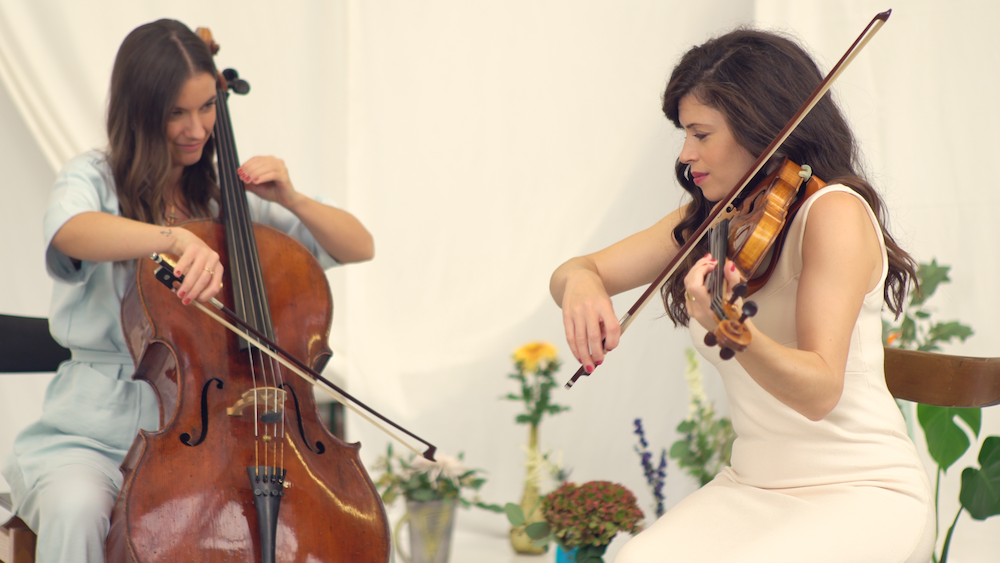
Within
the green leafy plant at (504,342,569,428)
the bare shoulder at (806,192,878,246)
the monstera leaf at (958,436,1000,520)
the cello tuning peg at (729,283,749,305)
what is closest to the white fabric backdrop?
the green leafy plant at (504,342,569,428)

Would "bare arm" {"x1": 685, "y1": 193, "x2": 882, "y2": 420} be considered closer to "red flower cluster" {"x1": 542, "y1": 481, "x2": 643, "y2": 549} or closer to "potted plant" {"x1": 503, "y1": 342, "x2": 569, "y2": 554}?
"red flower cluster" {"x1": 542, "y1": 481, "x2": 643, "y2": 549}

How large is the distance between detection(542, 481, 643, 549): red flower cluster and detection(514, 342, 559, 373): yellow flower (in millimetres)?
609

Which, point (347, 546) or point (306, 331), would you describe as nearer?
point (347, 546)

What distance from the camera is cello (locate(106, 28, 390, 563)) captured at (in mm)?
1073

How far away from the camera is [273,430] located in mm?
1213

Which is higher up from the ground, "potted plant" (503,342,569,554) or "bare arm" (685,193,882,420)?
"bare arm" (685,193,882,420)

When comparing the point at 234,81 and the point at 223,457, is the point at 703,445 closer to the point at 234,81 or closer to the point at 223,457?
the point at 223,457

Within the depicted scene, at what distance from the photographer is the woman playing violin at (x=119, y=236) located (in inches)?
50.0

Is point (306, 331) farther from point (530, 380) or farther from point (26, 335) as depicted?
point (530, 380)

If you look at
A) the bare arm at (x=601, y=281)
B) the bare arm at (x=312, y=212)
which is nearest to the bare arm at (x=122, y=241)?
the bare arm at (x=312, y=212)

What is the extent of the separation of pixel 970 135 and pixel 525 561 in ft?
5.57

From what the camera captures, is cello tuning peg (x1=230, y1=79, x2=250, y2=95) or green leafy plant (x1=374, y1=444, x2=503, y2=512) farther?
green leafy plant (x1=374, y1=444, x2=503, y2=512)

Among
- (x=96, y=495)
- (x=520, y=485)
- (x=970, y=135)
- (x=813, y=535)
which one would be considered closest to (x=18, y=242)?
(x=96, y=495)

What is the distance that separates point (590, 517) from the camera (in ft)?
5.39
